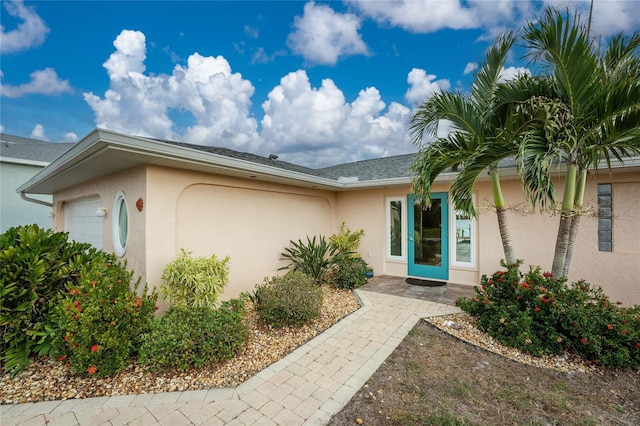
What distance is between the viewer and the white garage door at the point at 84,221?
668cm

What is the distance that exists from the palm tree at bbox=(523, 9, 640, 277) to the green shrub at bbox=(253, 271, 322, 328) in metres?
3.82

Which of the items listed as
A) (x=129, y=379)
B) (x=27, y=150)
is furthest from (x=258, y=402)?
(x=27, y=150)

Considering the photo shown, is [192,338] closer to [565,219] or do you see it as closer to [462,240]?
[565,219]

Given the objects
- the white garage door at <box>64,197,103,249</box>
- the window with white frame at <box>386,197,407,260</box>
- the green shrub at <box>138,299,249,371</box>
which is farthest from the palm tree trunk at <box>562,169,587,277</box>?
the white garage door at <box>64,197,103,249</box>

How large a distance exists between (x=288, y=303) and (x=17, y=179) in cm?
1494

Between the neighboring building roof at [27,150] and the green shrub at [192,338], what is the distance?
11.4m

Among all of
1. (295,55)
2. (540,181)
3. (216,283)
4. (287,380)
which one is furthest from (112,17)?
(540,181)

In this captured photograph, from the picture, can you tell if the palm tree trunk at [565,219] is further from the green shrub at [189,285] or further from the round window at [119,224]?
the round window at [119,224]

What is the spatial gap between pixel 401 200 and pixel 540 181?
15.4 feet

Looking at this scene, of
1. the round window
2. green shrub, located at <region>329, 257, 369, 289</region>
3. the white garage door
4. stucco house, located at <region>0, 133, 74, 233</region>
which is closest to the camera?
the round window

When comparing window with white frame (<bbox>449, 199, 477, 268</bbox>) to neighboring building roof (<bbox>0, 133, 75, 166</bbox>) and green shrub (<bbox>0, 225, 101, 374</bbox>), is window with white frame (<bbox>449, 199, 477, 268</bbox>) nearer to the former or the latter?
green shrub (<bbox>0, 225, 101, 374</bbox>)

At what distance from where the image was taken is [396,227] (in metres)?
8.31

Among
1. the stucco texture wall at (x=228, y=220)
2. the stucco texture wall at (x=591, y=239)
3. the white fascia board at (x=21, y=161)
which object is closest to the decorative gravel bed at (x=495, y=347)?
the stucco texture wall at (x=591, y=239)

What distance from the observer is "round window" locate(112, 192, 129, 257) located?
210 inches
